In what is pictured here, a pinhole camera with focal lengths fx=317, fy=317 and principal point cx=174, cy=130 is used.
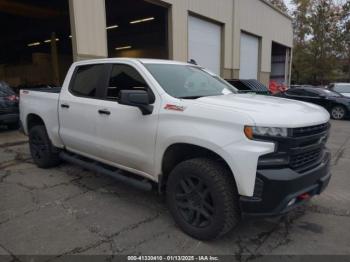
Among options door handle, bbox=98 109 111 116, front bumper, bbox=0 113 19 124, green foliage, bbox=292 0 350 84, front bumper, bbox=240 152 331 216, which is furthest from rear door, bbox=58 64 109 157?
green foliage, bbox=292 0 350 84

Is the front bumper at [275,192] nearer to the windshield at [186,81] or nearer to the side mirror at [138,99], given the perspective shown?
the windshield at [186,81]

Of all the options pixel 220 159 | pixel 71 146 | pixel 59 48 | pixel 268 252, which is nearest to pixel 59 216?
pixel 71 146

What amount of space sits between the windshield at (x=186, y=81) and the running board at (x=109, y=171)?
1.15m

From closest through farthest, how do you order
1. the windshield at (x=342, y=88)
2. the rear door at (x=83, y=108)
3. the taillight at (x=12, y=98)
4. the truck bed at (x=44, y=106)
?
1. the rear door at (x=83, y=108)
2. the truck bed at (x=44, y=106)
3. the taillight at (x=12, y=98)
4. the windshield at (x=342, y=88)

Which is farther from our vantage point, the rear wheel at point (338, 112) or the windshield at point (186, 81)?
the rear wheel at point (338, 112)

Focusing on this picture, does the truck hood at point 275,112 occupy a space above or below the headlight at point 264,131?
above

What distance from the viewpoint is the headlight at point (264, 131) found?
2.85 metres

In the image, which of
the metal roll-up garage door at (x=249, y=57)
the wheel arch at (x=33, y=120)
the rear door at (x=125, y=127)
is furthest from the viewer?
the metal roll-up garage door at (x=249, y=57)

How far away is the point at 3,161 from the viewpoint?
6500 mm

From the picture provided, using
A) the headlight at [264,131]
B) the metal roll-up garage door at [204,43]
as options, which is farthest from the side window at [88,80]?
the metal roll-up garage door at [204,43]

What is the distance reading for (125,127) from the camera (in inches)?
154

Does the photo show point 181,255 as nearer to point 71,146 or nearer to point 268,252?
point 268,252

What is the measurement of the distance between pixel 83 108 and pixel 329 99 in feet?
43.9

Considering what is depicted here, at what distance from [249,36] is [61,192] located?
59.6ft
